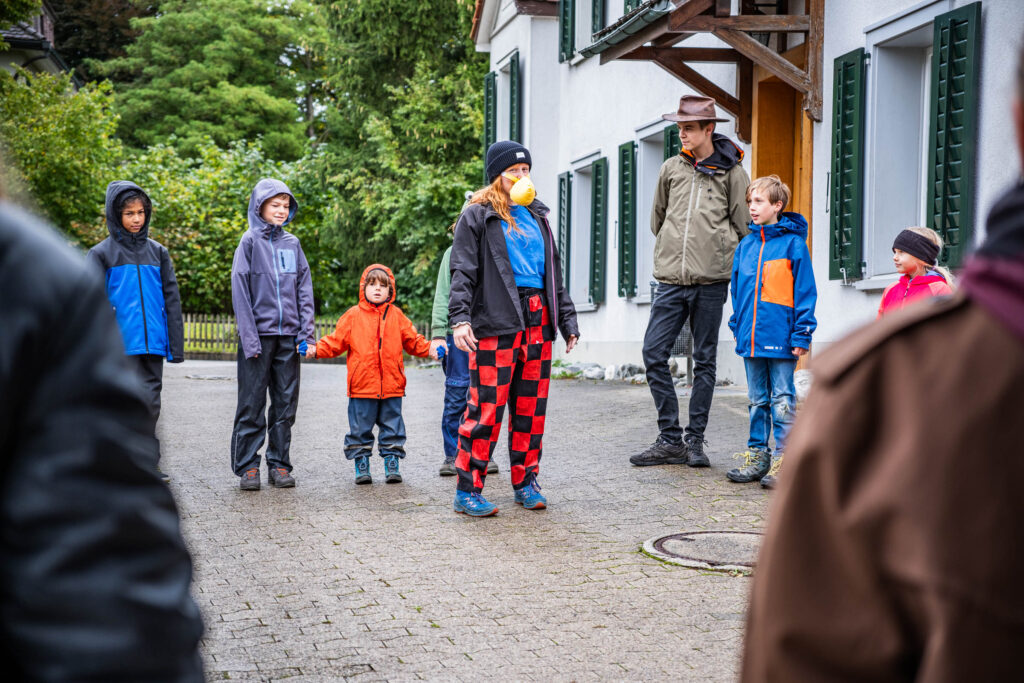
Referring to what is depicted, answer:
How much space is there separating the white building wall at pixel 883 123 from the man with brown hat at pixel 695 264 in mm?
1107

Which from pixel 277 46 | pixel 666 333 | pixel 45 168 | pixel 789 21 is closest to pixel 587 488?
pixel 666 333

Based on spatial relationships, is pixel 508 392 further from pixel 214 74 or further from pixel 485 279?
pixel 214 74

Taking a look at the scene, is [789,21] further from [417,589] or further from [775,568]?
[775,568]

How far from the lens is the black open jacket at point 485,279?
6609 mm

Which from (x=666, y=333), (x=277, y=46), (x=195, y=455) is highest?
(x=277, y=46)

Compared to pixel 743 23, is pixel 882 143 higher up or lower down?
lower down

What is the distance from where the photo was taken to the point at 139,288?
7766 millimetres

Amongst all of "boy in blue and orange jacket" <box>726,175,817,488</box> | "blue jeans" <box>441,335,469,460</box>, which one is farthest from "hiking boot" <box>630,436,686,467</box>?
"blue jeans" <box>441,335,469,460</box>

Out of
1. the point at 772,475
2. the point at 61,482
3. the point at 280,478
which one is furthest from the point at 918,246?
the point at 61,482

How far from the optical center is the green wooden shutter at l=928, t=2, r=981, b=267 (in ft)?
29.8

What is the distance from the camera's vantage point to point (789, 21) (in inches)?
455

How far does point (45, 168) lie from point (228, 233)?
214 inches

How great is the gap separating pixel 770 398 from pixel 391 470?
2455 mm

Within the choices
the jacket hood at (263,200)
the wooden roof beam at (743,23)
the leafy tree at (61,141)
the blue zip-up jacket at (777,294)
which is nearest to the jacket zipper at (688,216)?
the blue zip-up jacket at (777,294)
